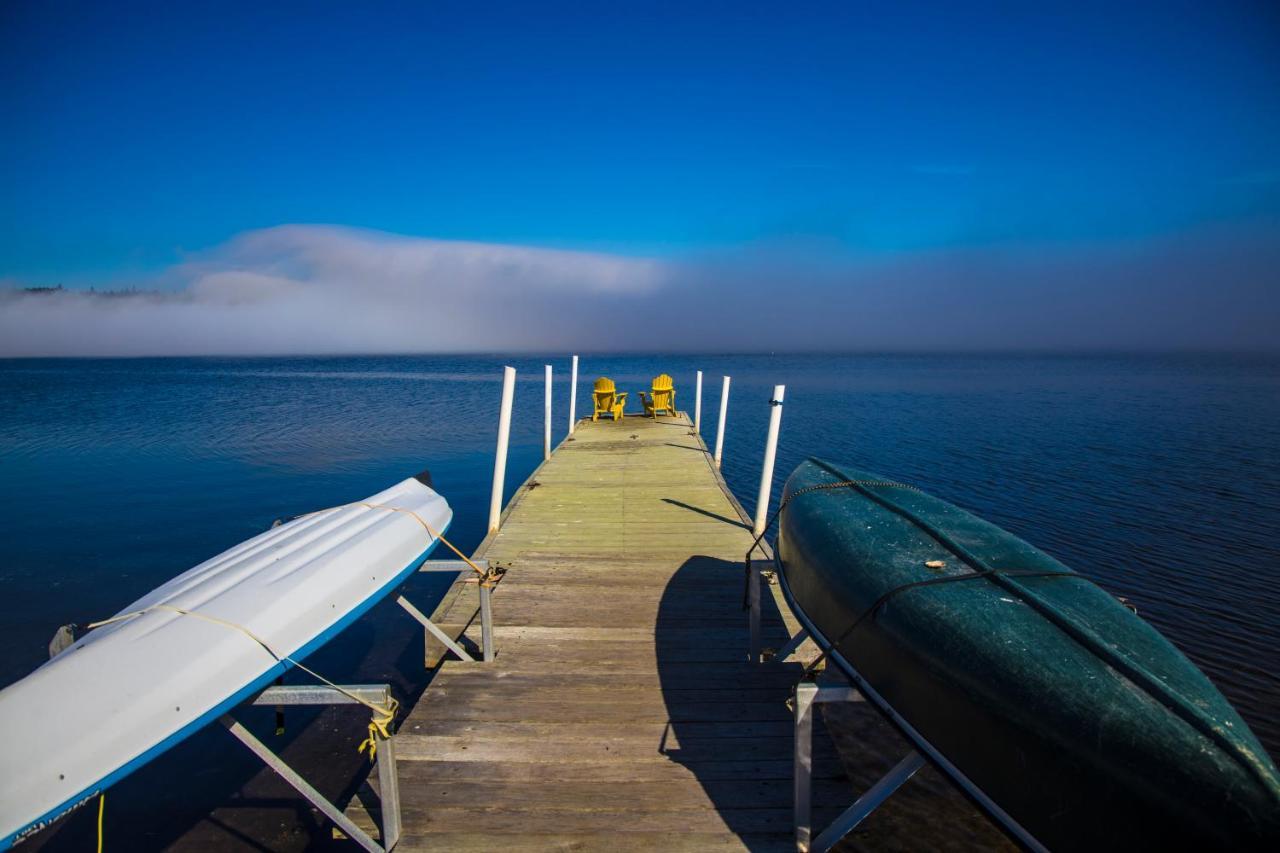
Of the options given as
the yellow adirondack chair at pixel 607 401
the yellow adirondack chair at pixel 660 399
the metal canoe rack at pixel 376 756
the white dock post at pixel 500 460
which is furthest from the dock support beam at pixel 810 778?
the yellow adirondack chair at pixel 660 399

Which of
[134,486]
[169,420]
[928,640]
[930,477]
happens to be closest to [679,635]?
[928,640]

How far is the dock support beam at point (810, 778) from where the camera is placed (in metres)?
2.65

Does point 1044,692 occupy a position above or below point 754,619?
above

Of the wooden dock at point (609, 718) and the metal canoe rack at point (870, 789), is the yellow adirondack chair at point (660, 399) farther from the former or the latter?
the metal canoe rack at point (870, 789)

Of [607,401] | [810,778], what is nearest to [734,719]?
[810,778]

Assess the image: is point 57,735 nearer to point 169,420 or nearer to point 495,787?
point 495,787

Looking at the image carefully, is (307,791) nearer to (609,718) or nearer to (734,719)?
(609,718)

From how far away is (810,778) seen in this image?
9.26 ft

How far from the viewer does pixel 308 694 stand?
110 inches

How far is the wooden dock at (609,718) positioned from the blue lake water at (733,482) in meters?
2.66

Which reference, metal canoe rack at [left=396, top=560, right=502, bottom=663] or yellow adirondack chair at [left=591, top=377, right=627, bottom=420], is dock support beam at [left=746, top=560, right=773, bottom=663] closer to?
metal canoe rack at [left=396, top=560, right=502, bottom=663]

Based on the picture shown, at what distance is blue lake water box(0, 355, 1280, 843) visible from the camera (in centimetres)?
799

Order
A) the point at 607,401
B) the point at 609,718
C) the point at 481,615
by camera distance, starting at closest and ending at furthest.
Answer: the point at 609,718
the point at 481,615
the point at 607,401

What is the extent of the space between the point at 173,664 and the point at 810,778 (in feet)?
10.2
